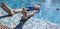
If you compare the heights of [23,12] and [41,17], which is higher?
[23,12]

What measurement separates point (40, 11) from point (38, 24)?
1157 mm

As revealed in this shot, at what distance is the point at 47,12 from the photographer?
622 centimetres

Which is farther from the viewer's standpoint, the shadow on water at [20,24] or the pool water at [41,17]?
the pool water at [41,17]

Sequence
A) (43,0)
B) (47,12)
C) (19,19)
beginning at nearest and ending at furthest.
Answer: (19,19) → (47,12) → (43,0)

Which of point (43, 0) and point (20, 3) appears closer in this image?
point (20, 3)

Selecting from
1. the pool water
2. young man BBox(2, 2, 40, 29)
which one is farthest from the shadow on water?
the pool water

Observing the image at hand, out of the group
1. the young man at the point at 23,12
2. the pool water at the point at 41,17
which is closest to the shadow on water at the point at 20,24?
the young man at the point at 23,12

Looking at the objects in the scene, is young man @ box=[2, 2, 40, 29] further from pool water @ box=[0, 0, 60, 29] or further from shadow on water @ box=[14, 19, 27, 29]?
pool water @ box=[0, 0, 60, 29]

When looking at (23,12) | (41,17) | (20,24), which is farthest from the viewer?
(41,17)

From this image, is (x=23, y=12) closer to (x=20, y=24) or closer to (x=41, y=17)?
(x=20, y=24)

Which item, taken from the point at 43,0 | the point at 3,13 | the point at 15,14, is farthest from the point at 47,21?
the point at 43,0

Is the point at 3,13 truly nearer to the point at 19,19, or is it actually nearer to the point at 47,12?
the point at 19,19

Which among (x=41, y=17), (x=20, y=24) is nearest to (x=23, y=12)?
(x=20, y=24)

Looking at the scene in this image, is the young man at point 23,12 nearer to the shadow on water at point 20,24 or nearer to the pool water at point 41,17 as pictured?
the shadow on water at point 20,24
